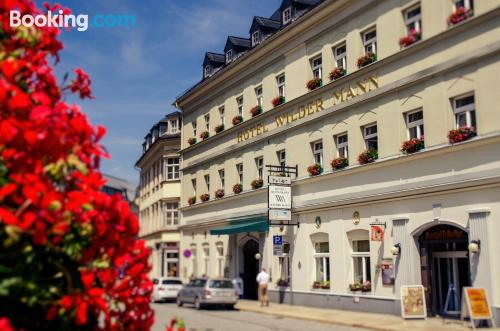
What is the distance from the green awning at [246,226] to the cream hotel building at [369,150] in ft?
0.38

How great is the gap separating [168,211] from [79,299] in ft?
164

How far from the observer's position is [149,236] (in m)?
57.2

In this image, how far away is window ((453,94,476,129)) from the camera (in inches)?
725

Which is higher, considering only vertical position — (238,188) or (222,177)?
(222,177)

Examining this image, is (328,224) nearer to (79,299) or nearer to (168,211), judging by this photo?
(79,299)

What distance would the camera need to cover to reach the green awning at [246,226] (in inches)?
1151

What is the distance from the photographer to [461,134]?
719 inches

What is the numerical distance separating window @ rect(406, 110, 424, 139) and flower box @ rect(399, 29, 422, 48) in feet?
8.30

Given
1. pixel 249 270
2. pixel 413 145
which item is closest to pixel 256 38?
pixel 249 270

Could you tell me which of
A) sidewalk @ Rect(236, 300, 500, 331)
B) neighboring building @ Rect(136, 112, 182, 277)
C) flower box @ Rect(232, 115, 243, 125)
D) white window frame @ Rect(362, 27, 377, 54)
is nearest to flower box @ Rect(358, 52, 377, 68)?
white window frame @ Rect(362, 27, 377, 54)

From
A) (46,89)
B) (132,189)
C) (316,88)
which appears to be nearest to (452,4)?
(316,88)

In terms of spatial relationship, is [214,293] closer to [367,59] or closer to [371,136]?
[371,136]

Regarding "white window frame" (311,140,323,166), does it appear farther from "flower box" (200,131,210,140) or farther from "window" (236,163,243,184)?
"flower box" (200,131,210,140)

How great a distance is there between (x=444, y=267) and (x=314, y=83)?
406 inches
